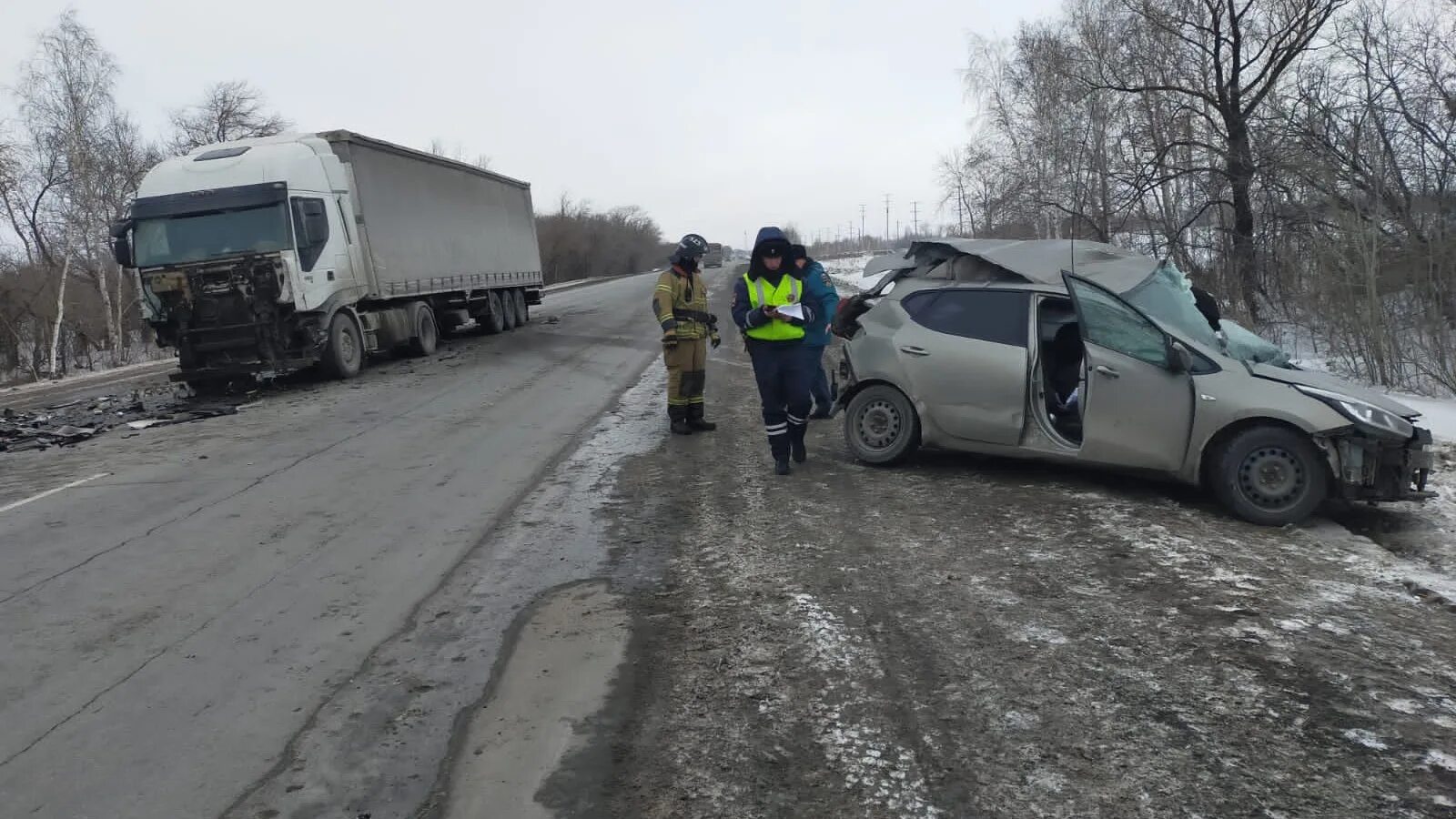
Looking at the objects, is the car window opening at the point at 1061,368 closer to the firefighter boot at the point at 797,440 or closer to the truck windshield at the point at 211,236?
the firefighter boot at the point at 797,440

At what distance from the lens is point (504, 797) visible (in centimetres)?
295

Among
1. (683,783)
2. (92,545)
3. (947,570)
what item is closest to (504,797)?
(683,783)

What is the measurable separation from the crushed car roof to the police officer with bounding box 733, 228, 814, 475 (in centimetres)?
127

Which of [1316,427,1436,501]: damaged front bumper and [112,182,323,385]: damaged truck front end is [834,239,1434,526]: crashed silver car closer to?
[1316,427,1436,501]: damaged front bumper

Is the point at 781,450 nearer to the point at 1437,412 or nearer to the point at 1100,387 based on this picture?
the point at 1100,387

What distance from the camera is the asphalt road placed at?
10.8 ft

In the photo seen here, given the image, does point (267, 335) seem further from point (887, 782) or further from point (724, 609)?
point (887, 782)

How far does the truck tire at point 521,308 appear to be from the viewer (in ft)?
75.8

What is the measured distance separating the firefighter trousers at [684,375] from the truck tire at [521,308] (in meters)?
14.8

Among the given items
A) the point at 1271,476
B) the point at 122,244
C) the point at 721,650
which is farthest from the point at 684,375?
the point at 122,244

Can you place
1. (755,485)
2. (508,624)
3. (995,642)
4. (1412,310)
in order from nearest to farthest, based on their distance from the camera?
(995,642) < (508,624) < (755,485) < (1412,310)

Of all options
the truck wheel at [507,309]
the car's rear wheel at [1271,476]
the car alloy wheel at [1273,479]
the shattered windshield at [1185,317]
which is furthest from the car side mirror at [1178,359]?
the truck wheel at [507,309]

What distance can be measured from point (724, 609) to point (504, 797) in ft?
5.47

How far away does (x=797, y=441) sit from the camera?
24.3ft
